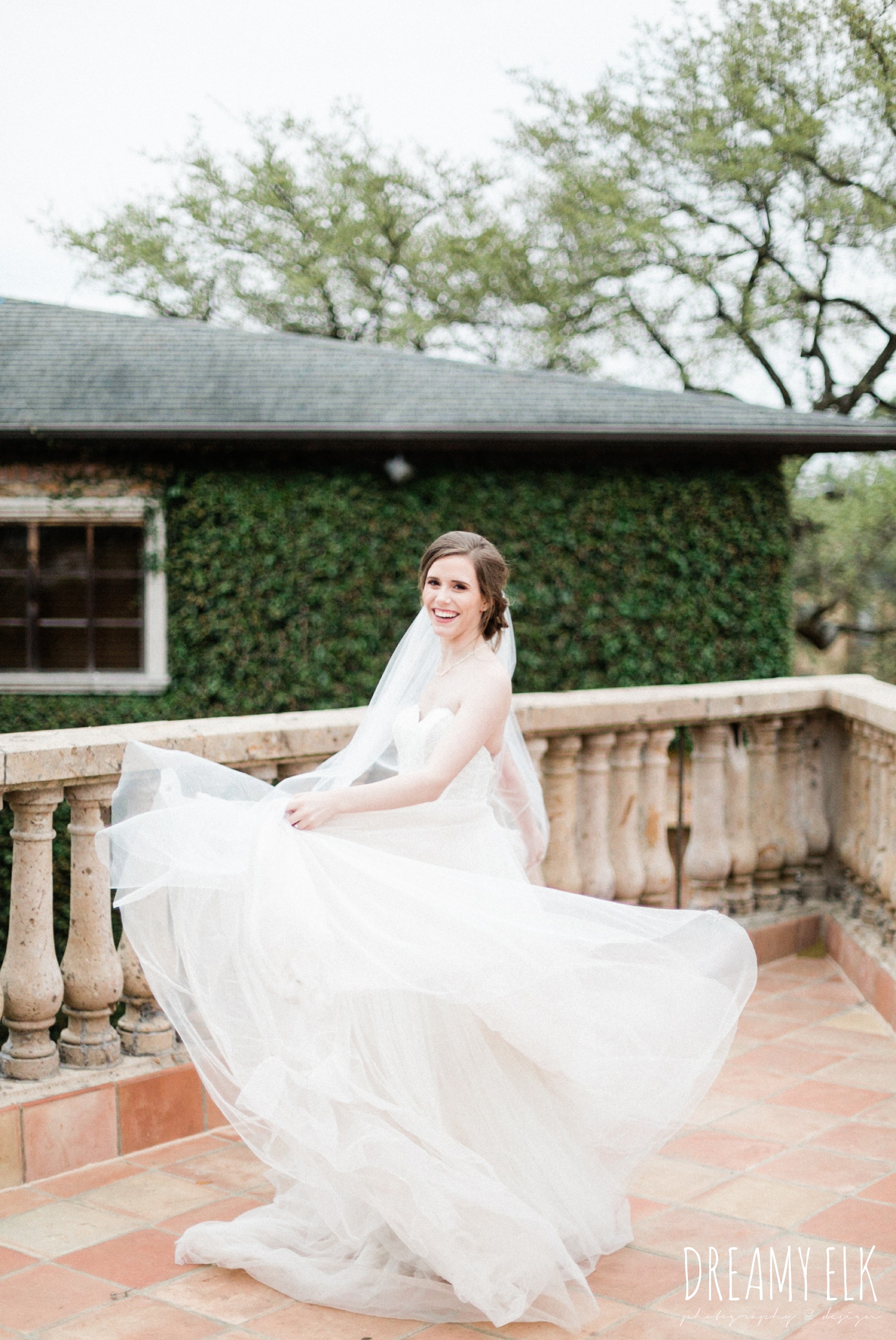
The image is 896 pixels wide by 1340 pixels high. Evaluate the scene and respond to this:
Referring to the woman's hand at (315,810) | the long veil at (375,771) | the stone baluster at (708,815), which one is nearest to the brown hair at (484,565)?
the long veil at (375,771)

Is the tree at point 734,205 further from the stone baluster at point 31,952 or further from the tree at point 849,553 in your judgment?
the stone baluster at point 31,952

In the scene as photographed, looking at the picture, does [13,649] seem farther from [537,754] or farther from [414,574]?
[537,754]

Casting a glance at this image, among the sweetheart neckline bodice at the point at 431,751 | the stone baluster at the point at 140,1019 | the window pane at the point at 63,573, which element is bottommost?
the stone baluster at the point at 140,1019

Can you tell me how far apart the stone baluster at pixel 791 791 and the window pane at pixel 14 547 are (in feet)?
30.0

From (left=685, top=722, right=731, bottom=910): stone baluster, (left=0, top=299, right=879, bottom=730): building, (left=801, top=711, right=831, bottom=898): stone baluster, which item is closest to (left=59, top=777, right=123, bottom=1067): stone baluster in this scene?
(left=685, top=722, right=731, bottom=910): stone baluster

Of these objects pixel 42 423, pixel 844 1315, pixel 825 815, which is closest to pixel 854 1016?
pixel 825 815

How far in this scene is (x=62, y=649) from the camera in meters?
12.5

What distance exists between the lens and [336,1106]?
2.53m

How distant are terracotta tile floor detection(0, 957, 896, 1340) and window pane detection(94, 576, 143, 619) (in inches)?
367

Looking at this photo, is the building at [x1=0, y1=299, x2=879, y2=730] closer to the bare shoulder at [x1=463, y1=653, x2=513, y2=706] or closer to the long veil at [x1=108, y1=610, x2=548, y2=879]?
the long veil at [x1=108, y1=610, x2=548, y2=879]

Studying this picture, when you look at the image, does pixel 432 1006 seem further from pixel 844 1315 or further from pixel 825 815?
pixel 825 815

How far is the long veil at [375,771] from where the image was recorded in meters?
2.96

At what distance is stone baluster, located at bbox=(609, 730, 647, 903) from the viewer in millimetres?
4656

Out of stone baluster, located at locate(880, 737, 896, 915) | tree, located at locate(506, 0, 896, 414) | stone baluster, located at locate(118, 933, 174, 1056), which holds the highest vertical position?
tree, located at locate(506, 0, 896, 414)
